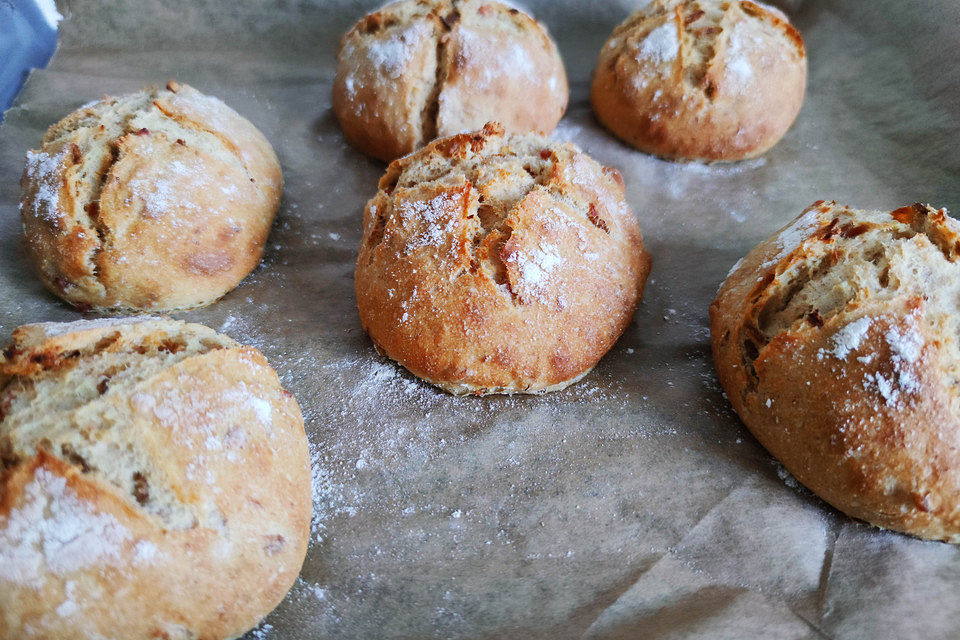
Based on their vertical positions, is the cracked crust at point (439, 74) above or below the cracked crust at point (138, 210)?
above


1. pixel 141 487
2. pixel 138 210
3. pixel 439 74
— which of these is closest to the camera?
pixel 141 487

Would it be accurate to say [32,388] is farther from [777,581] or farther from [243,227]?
[777,581]

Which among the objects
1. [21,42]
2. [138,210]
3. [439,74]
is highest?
[439,74]

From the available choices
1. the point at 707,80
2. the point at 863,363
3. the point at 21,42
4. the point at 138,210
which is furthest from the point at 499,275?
the point at 21,42

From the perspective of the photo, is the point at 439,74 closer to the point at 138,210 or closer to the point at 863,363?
the point at 138,210

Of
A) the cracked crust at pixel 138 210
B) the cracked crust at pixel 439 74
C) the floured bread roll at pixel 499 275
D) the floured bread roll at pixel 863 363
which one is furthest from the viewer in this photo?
the cracked crust at pixel 439 74

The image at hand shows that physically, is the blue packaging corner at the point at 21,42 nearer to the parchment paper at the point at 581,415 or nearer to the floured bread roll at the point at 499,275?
the parchment paper at the point at 581,415

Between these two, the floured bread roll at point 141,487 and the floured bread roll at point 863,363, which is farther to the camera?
the floured bread roll at point 863,363

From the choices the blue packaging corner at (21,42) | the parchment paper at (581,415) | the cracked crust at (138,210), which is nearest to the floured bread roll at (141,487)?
the parchment paper at (581,415)
